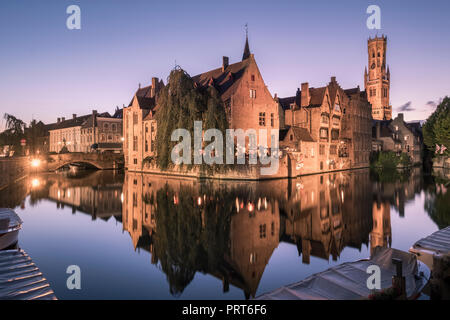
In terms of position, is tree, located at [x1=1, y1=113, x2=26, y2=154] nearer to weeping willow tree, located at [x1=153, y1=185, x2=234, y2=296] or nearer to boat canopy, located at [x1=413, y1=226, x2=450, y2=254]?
weeping willow tree, located at [x1=153, y1=185, x2=234, y2=296]

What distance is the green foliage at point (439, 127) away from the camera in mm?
47081

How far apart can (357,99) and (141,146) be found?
132 feet

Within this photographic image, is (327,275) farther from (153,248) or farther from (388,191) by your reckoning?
(388,191)

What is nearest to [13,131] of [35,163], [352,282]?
[35,163]

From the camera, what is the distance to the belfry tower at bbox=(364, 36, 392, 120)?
12119 centimetres

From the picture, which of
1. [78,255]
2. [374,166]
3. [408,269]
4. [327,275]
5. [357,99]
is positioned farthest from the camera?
[374,166]

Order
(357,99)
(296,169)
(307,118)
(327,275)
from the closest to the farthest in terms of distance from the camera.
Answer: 1. (327,275)
2. (296,169)
3. (307,118)
4. (357,99)

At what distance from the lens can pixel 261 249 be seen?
11.4 metres

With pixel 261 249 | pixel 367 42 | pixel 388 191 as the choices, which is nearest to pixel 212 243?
pixel 261 249

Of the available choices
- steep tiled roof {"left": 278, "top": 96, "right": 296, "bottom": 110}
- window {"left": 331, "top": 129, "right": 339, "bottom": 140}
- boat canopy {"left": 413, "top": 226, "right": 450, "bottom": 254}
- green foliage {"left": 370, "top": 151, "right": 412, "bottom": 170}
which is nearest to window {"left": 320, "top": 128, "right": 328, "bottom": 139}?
window {"left": 331, "top": 129, "right": 339, "bottom": 140}

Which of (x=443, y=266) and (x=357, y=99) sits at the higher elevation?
(x=357, y=99)

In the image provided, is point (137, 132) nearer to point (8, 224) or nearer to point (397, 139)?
point (8, 224)

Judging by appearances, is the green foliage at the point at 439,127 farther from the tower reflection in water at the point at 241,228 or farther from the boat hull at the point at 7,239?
the boat hull at the point at 7,239

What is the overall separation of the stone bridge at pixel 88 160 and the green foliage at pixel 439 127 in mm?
57276
